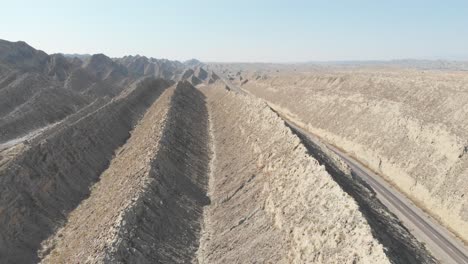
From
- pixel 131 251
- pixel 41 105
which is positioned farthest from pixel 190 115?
pixel 131 251

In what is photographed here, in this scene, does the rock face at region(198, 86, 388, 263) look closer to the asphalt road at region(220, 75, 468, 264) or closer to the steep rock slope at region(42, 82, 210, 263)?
the steep rock slope at region(42, 82, 210, 263)

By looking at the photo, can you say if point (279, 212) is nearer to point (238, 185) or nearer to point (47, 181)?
point (238, 185)

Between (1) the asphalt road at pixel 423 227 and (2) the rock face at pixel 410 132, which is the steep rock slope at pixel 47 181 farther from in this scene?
(2) the rock face at pixel 410 132

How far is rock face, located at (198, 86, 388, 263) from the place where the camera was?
2548 cm

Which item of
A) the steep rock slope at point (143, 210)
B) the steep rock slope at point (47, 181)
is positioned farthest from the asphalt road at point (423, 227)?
the steep rock slope at point (47, 181)

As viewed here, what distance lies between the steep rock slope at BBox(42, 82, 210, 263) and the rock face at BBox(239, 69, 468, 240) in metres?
23.9

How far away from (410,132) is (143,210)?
134 ft

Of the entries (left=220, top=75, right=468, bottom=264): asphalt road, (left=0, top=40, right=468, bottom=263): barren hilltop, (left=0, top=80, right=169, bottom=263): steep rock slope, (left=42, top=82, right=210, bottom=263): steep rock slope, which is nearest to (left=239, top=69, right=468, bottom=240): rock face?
(left=0, top=40, right=468, bottom=263): barren hilltop

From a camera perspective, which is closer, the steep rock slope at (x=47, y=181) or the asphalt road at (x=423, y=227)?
the steep rock slope at (x=47, y=181)

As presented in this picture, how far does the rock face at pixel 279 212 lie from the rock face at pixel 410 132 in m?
17.0

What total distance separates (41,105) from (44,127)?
7724mm

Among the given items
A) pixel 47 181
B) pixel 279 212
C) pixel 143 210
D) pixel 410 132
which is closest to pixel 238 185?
pixel 279 212

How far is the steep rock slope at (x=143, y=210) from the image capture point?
28875 millimetres

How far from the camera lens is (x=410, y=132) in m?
59.2
